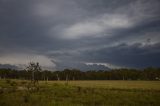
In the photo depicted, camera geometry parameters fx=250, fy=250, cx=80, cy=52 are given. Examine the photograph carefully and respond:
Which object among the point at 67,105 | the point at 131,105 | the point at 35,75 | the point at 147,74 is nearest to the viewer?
the point at 67,105

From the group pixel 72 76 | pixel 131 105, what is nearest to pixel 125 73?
pixel 72 76

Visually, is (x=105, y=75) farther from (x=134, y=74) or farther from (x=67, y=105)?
(x=67, y=105)

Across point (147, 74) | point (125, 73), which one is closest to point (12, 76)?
point (125, 73)

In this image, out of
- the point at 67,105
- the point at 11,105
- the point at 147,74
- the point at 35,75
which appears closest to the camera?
the point at 11,105

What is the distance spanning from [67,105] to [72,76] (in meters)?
173

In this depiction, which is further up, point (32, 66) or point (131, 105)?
point (32, 66)

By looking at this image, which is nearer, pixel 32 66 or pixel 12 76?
pixel 32 66

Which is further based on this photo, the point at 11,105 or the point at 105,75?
the point at 105,75

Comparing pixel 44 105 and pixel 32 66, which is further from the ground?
pixel 32 66

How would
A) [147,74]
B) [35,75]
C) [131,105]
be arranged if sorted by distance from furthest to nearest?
[147,74] → [35,75] → [131,105]

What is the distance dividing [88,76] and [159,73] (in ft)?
178

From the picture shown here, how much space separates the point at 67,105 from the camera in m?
25.9

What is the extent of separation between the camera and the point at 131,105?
2862cm

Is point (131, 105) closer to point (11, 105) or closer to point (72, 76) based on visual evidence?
point (11, 105)
